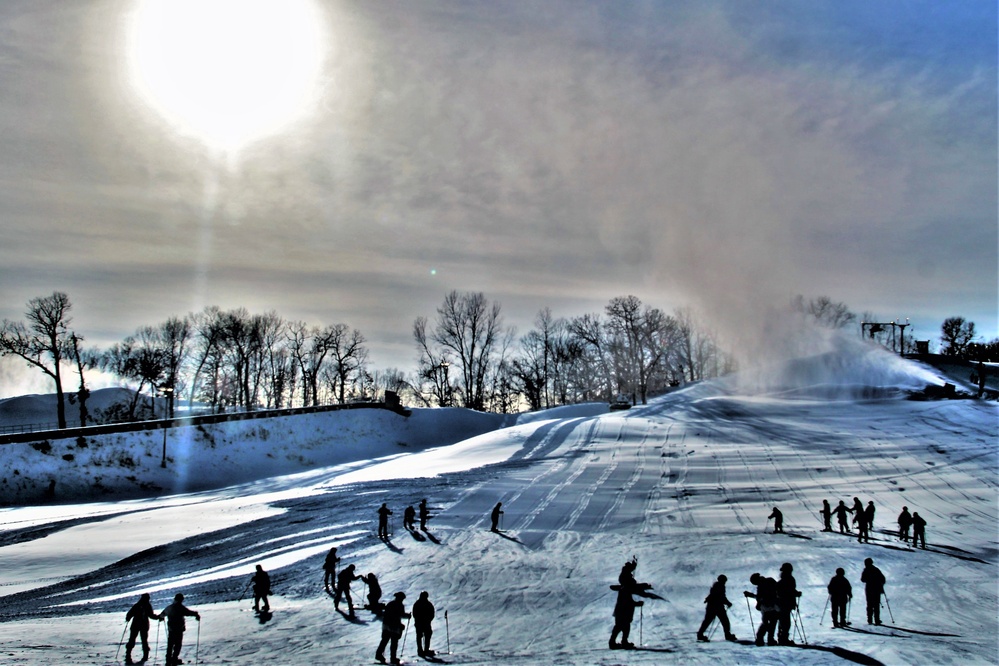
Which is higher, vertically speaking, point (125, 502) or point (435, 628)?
point (435, 628)

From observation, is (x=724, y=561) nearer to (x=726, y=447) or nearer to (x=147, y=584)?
(x=147, y=584)

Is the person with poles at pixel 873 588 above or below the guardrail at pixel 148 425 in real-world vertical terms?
above

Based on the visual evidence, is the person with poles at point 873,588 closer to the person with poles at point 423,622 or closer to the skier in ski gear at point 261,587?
the person with poles at point 423,622

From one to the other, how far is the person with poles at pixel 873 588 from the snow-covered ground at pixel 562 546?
25 centimetres

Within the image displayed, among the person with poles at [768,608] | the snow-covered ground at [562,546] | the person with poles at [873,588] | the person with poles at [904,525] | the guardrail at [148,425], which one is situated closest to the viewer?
the person with poles at [768,608]

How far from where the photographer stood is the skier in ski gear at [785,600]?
32.1 ft

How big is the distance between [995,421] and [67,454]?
1883 inches

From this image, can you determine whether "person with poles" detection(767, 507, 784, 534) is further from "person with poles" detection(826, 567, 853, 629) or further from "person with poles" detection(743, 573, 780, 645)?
"person with poles" detection(743, 573, 780, 645)

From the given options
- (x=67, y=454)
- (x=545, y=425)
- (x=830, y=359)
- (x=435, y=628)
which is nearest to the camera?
(x=435, y=628)

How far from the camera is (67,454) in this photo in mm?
33125

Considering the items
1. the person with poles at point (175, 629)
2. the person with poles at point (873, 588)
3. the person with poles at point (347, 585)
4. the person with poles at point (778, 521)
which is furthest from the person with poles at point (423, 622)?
the person with poles at point (778, 521)

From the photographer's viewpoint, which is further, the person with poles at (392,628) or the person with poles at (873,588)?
the person with poles at (873,588)

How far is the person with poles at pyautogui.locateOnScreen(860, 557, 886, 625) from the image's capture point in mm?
11023

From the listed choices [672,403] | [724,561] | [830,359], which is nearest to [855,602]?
[724,561]
